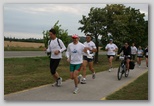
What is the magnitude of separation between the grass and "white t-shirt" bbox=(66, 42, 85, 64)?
402 mm

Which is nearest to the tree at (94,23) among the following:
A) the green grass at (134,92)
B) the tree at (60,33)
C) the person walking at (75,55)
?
the tree at (60,33)

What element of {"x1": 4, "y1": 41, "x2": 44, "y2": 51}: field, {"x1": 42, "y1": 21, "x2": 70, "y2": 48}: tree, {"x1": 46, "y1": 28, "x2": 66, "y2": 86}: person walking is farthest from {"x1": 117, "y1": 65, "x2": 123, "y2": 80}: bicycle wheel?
{"x1": 4, "y1": 41, "x2": 44, "y2": 51}: field

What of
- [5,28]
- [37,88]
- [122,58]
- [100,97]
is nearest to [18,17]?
[5,28]

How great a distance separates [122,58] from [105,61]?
2.16 ft

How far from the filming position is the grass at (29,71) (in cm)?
802

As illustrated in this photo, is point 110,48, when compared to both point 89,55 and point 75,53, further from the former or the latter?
point 75,53

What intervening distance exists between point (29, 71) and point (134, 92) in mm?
2700

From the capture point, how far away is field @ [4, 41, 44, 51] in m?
7.77

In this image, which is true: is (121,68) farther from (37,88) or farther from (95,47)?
(37,88)

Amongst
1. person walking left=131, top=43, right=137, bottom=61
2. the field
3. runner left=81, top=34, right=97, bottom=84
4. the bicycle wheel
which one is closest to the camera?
the field

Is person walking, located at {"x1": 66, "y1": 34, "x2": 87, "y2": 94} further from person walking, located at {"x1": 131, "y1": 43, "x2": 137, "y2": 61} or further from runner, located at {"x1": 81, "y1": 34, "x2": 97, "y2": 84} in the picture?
person walking, located at {"x1": 131, "y1": 43, "x2": 137, "y2": 61}

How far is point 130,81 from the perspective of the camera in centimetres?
908

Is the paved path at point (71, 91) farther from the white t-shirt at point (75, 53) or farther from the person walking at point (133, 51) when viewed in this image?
the white t-shirt at point (75, 53)

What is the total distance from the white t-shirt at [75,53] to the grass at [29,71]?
0.40m
